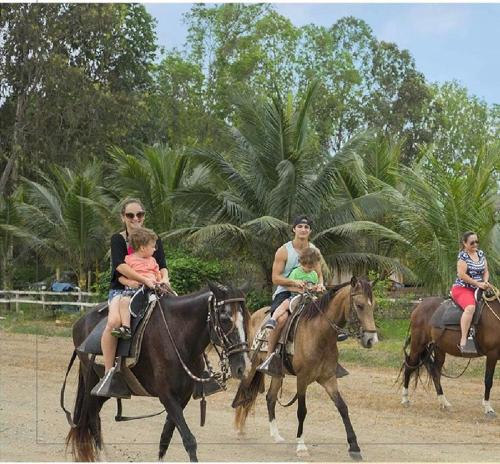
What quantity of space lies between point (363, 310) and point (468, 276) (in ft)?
12.7

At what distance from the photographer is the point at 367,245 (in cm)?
2197

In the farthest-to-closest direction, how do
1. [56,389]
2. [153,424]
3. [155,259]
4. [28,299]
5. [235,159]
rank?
[28,299], [235,159], [56,389], [153,424], [155,259]

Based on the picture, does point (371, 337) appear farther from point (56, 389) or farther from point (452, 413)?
point (56, 389)

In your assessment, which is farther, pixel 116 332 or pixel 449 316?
pixel 449 316

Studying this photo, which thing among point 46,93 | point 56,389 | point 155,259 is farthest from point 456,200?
point 46,93

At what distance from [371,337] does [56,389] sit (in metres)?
7.02

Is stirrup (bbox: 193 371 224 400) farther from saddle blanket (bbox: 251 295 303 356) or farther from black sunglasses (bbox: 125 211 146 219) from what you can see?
saddle blanket (bbox: 251 295 303 356)

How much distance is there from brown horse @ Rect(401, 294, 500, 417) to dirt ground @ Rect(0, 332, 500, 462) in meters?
0.35

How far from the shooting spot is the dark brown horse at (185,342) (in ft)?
22.2

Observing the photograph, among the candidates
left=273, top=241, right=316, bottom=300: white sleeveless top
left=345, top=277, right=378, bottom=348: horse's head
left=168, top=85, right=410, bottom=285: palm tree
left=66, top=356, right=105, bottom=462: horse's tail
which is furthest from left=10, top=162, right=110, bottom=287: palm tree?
left=345, top=277, right=378, bottom=348: horse's head

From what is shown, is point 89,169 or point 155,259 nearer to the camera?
point 155,259

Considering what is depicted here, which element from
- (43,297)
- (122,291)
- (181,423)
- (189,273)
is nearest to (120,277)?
(122,291)

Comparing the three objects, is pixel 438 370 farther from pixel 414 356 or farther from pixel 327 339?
pixel 327 339

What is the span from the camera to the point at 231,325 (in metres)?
6.81
